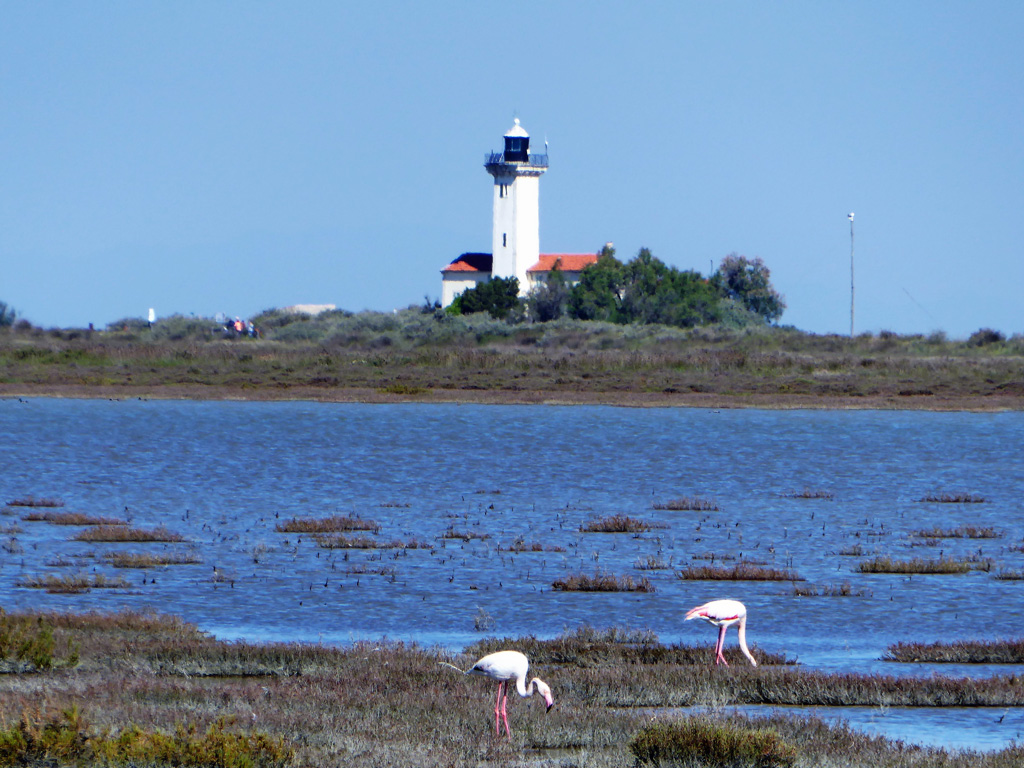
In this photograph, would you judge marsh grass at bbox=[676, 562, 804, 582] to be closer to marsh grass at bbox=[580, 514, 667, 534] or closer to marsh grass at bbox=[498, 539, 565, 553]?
marsh grass at bbox=[498, 539, 565, 553]

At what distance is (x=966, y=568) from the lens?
1995 cm

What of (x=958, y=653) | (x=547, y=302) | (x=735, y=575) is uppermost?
(x=547, y=302)

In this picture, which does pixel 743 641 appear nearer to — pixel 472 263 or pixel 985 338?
pixel 985 338

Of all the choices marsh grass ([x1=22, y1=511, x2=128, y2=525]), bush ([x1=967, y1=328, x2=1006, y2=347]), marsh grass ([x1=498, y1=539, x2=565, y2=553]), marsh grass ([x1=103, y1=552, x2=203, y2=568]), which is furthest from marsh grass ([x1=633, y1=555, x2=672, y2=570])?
bush ([x1=967, y1=328, x2=1006, y2=347])

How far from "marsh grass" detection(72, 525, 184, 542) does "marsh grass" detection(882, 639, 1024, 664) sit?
39.4 ft

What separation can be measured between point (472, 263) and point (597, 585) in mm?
92685

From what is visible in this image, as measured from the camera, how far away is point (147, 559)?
766 inches

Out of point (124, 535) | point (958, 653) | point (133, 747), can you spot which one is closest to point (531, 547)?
point (124, 535)

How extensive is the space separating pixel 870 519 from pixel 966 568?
6871mm

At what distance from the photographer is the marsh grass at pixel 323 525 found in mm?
23312

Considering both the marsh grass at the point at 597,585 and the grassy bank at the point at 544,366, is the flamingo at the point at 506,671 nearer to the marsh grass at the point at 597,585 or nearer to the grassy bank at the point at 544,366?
the marsh grass at the point at 597,585

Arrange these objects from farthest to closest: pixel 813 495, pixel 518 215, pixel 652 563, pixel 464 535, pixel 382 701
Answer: pixel 518 215
pixel 813 495
pixel 464 535
pixel 652 563
pixel 382 701

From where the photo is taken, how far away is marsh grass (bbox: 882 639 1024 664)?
1389cm

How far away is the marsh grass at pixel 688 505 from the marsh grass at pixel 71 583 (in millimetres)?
13237
